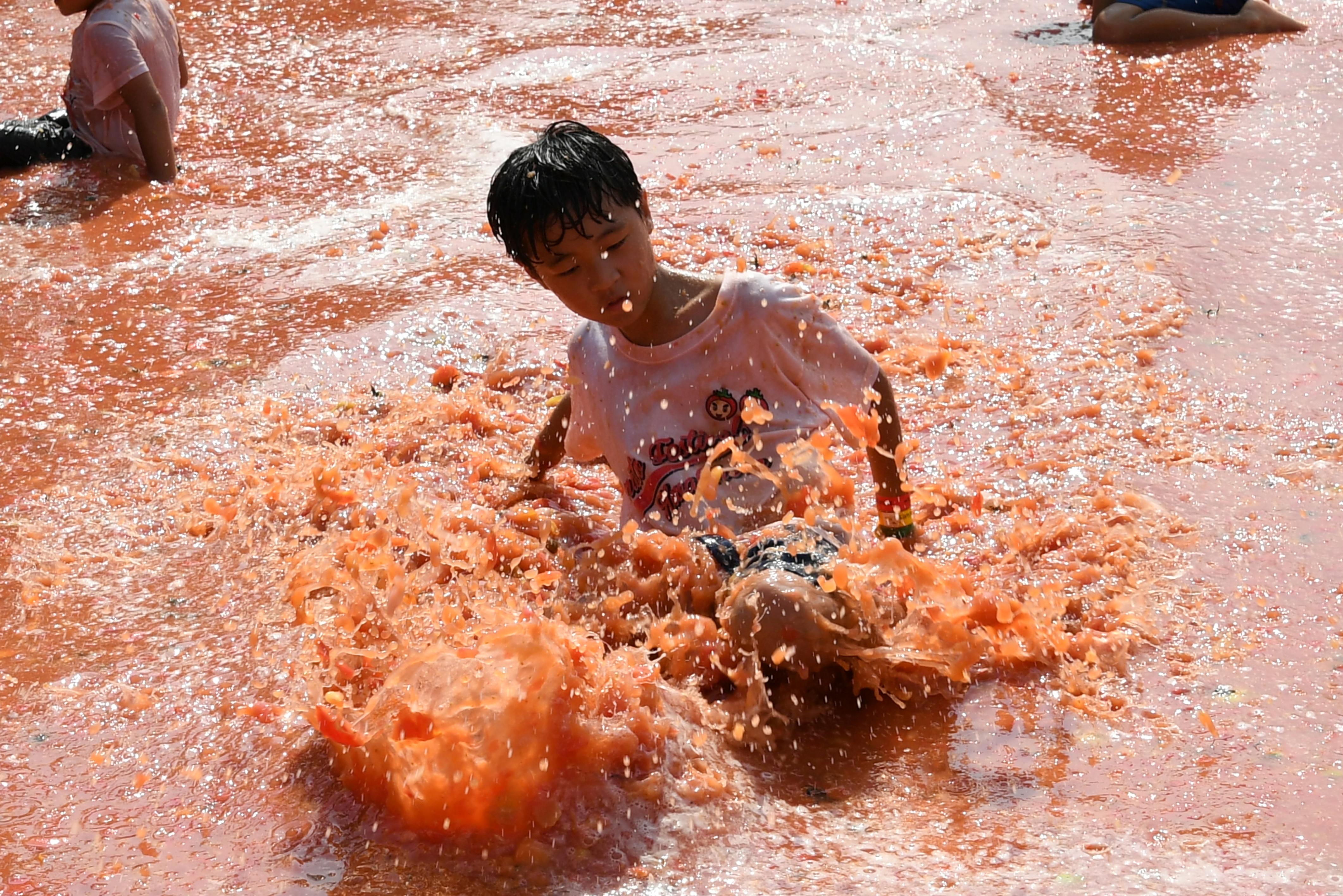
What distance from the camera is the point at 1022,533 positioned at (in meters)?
3.46

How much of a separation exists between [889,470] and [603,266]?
86 centimetres

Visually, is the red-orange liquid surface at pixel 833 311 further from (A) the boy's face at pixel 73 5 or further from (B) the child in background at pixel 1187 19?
(A) the boy's face at pixel 73 5

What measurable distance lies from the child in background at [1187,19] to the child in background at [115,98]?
5239 millimetres

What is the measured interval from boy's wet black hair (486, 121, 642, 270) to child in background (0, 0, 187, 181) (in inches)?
164

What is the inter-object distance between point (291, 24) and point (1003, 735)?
292 inches

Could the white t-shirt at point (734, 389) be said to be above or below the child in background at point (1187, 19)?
below

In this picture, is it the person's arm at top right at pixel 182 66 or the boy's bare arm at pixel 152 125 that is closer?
the boy's bare arm at pixel 152 125

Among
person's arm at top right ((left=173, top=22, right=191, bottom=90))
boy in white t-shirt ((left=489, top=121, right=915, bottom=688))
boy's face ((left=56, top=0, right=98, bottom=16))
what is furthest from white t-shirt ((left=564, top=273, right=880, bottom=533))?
person's arm at top right ((left=173, top=22, right=191, bottom=90))

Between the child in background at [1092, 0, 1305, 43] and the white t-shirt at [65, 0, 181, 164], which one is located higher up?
the white t-shirt at [65, 0, 181, 164]

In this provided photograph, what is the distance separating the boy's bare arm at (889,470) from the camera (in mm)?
3176

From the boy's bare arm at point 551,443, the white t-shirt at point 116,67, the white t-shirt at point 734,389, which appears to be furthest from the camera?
the white t-shirt at point 116,67

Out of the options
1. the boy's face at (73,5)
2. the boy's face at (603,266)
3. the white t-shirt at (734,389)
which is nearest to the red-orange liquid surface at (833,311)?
the white t-shirt at (734,389)

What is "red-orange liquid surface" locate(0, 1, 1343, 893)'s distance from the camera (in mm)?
2516

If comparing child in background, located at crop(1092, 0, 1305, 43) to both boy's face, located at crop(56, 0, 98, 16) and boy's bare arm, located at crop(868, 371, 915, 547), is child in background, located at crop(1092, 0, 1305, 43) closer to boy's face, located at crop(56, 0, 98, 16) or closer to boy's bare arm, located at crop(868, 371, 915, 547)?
boy's bare arm, located at crop(868, 371, 915, 547)
